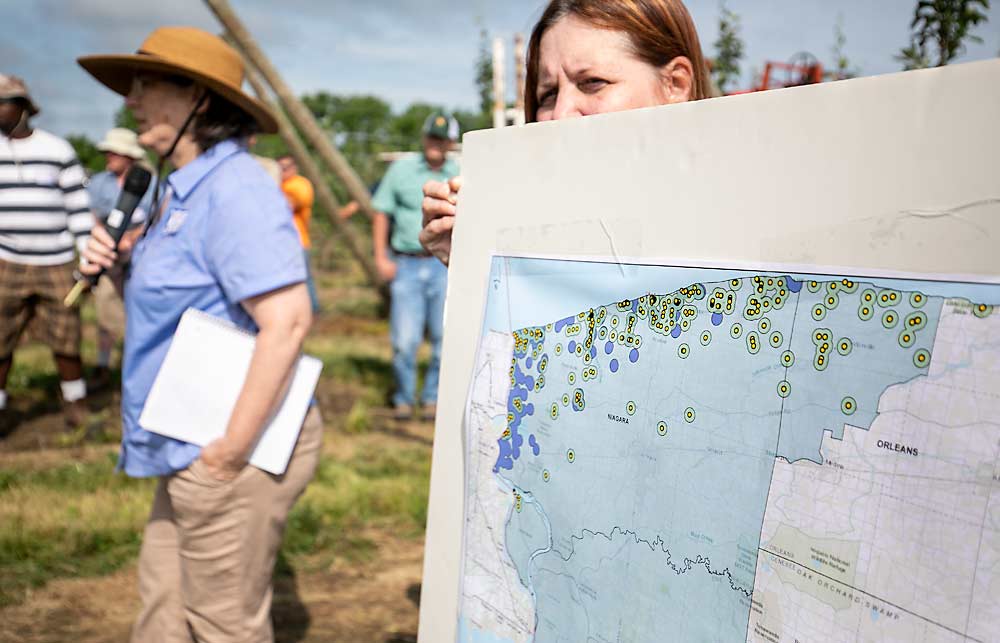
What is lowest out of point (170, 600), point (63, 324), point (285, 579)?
point (285, 579)

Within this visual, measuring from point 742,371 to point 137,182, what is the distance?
1924mm

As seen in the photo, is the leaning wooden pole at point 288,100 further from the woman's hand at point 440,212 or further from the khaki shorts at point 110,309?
the woman's hand at point 440,212

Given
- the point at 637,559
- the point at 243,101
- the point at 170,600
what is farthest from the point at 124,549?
the point at 637,559

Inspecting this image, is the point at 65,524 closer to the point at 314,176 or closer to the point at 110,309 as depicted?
the point at 110,309

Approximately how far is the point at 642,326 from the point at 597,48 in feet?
1.77

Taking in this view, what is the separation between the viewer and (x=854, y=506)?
2.46 feet

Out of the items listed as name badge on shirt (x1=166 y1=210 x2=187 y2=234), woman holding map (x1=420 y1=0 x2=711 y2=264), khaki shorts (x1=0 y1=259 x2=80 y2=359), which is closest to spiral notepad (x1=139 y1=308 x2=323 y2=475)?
name badge on shirt (x1=166 y1=210 x2=187 y2=234)

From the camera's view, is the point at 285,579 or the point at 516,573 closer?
the point at 516,573

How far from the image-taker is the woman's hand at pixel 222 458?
1.83 m

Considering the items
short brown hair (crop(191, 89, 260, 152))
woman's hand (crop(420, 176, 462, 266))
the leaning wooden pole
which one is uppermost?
the leaning wooden pole

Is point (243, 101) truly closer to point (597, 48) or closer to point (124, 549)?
point (597, 48)

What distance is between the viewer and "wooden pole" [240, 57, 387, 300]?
671 centimetres

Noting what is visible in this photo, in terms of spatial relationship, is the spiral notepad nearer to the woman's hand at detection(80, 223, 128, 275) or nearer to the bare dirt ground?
the woman's hand at detection(80, 223, 128, 275)

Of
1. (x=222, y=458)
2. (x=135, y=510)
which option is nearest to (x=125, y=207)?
(x=222, y=458)
